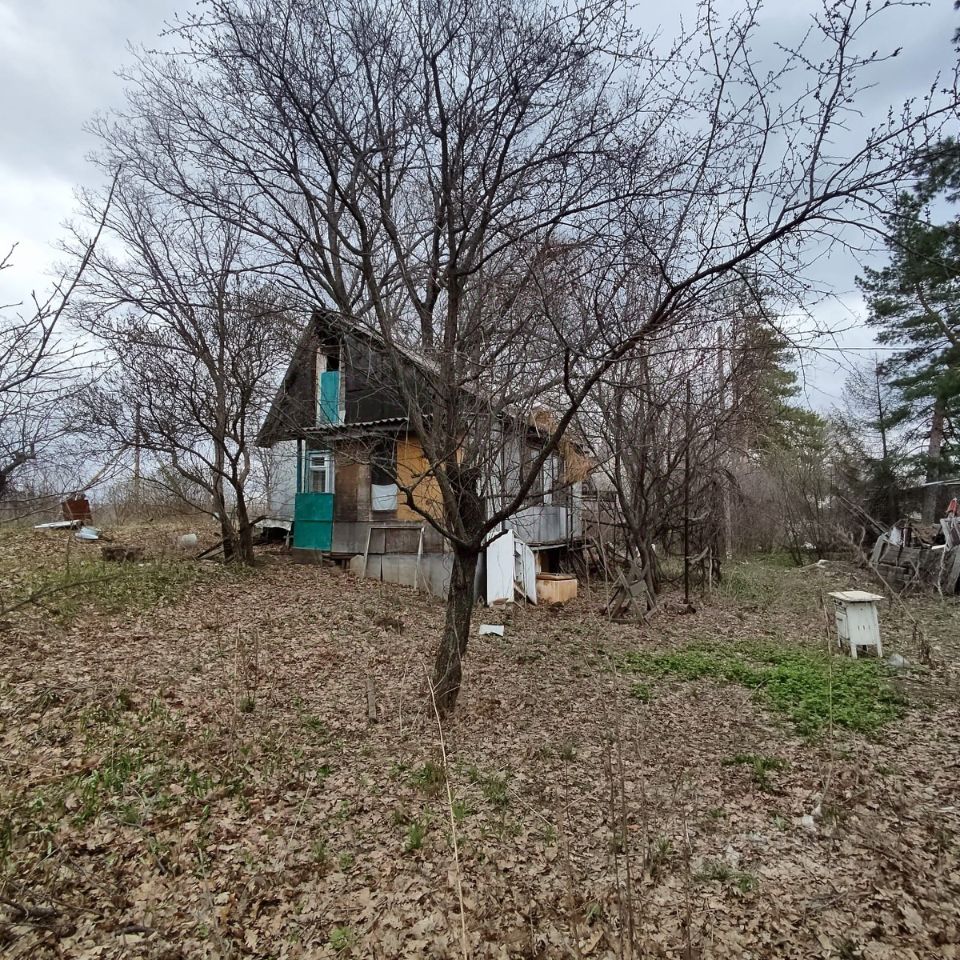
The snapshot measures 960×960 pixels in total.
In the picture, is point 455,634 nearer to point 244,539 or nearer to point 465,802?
point 465,802

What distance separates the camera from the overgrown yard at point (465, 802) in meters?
2.80

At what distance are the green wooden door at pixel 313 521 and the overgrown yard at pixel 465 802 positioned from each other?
19.3 ft

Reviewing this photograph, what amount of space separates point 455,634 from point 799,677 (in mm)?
3953

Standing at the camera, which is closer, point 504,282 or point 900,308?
point 504,282

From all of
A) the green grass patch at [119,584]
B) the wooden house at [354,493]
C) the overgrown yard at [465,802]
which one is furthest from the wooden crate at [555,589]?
the green grass patch at [119,584]

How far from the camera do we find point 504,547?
11.3m

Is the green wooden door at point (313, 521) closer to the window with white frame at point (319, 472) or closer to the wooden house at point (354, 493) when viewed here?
the wooden house at point (354, 493)

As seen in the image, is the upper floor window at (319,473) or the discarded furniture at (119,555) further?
the upper floor window at (319,473)

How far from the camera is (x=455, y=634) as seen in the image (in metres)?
5.29

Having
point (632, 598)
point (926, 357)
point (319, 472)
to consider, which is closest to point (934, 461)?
point (926, 357)

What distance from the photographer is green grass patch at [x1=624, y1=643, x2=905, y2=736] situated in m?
5.25

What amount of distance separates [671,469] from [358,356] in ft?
20.6

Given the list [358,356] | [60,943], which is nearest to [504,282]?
[358,356]

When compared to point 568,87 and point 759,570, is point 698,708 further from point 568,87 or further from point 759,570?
point 759,570
